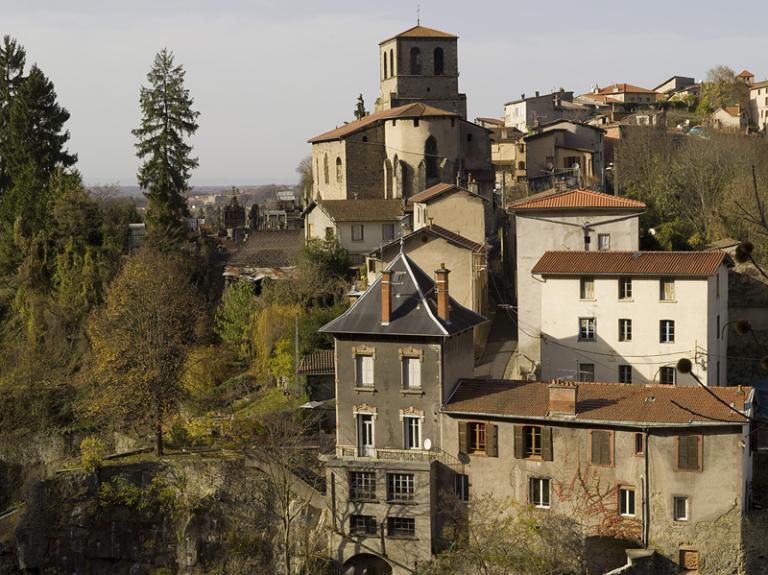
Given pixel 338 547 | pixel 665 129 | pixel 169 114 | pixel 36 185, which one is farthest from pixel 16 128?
pixel 665 129

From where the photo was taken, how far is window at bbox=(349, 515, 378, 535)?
98.9 ft

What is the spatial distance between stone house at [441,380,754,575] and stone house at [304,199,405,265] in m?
19.8

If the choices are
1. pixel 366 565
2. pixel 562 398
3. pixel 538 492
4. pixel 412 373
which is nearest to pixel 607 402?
pixel 562 398

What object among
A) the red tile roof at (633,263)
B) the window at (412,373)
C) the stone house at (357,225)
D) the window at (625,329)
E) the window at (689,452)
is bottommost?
the window at (689,452)

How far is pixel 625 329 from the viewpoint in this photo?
34.6 meters

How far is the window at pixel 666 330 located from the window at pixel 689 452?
7120 millimetres

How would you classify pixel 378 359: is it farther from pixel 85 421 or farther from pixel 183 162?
pixel 183 162

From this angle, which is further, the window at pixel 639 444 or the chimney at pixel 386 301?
the chimney at pixel 386 301

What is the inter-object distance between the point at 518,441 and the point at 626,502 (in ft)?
10.4

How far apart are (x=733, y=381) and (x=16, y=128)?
37.4 metres

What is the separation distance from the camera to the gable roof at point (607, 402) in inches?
1091

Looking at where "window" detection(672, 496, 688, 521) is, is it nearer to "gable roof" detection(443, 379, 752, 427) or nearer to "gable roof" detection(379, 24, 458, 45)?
"gable roof" detection(443, 379, 752, 427)

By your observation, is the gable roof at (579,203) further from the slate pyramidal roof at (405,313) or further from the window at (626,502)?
the window at (626,502)

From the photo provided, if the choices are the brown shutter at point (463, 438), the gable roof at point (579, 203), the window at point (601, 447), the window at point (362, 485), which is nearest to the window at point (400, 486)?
the window at point (362, 485)
